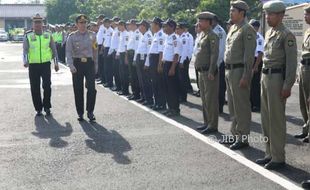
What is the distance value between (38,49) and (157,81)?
254 cm

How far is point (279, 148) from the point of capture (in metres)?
5.78

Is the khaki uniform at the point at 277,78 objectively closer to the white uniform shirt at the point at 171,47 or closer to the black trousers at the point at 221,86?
the white uniform shirt at the point at 171,47

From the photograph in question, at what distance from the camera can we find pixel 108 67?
13672mm

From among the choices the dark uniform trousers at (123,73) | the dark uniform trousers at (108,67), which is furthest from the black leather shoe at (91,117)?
the dark uniform trousers at (108,67)

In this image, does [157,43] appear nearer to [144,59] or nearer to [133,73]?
[144,59]

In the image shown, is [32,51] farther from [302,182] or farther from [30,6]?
[30,6]

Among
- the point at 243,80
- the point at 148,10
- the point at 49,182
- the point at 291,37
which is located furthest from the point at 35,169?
the point at 148,10

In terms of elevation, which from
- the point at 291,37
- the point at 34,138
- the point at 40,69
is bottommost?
the point at 34,138

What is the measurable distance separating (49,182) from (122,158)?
1238 mm

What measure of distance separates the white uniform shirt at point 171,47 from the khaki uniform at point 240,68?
8.30ft

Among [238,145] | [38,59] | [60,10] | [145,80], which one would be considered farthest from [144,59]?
[60,10]

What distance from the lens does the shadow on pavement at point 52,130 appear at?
24.4 ft

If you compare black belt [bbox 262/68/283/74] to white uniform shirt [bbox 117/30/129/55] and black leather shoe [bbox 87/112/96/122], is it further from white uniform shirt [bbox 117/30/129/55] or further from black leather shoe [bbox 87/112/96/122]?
white uniform shirt [bbox 117/30/129/55]

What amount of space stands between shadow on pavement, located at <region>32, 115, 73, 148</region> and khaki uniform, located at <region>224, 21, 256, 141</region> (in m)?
2.63
